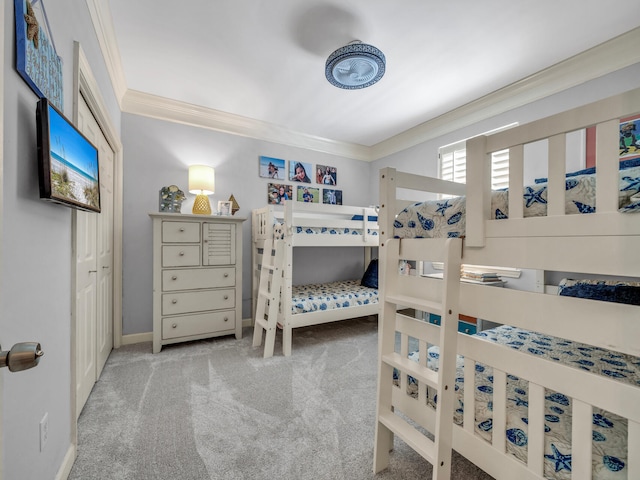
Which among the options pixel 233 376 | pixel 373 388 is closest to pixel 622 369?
pixel 373 388

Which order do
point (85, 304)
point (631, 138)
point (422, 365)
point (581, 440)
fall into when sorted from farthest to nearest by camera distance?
1. point (631, 138)
2. point (85, 304)
3. point (422, 365)
4. point (581, 440)

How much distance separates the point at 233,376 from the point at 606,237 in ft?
7.38

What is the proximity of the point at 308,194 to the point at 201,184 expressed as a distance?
55.1 inches

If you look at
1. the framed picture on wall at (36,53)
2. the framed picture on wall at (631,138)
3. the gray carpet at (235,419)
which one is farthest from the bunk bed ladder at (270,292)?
the framed picture on wall at (631,138)

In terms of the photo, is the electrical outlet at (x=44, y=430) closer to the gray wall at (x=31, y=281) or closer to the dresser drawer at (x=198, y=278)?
the gray wall at (x=31, y=281)

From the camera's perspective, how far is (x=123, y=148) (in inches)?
112

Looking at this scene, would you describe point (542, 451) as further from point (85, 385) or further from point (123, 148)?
point (123, 148)

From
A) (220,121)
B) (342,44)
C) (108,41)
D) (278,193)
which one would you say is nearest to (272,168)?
(278,193)

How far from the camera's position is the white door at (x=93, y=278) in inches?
66.4

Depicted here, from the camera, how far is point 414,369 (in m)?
1.18

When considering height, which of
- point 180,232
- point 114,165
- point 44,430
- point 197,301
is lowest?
point 44,430

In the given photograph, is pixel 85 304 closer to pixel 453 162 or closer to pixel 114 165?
pixel 114 165

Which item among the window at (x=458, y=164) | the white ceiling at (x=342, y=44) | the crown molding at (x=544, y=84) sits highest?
the white ceiling at (x=342, y=44)

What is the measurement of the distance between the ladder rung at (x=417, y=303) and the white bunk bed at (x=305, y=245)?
1388 mm
